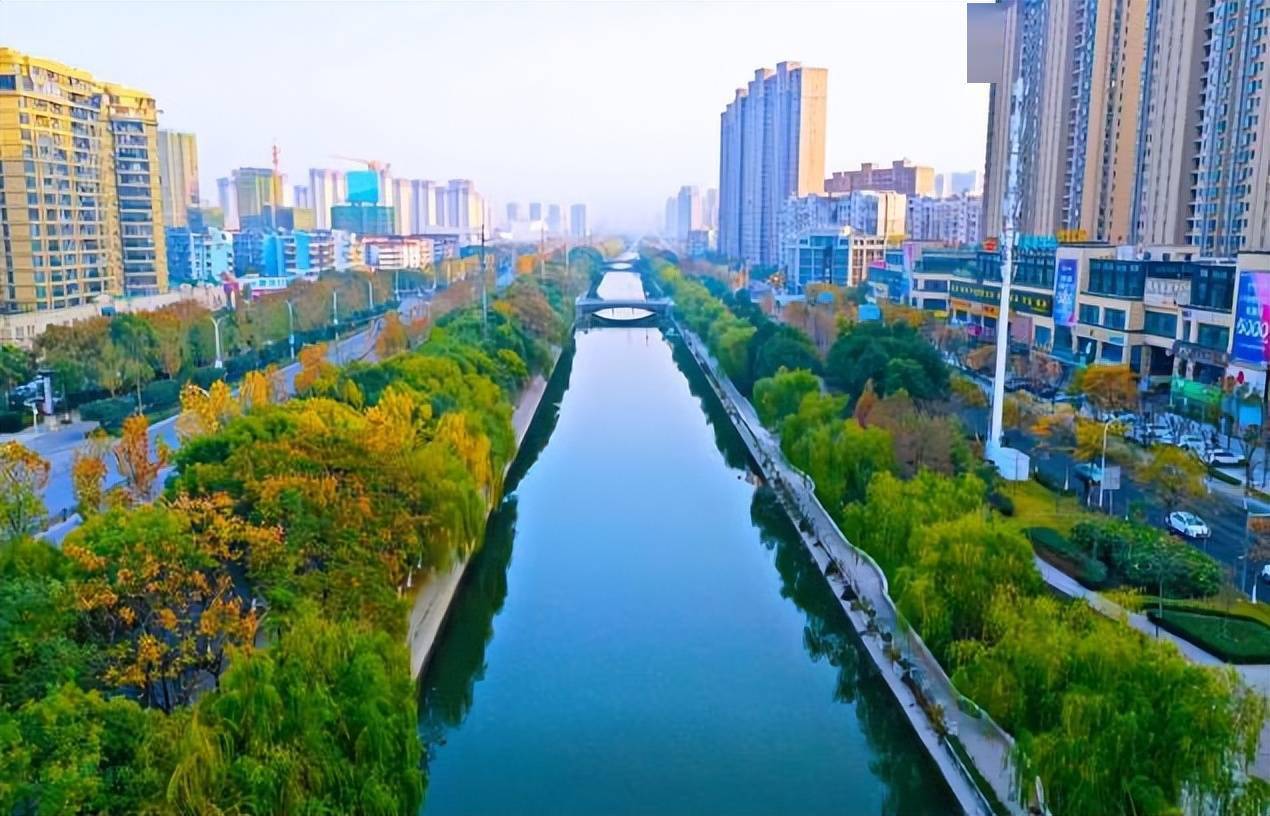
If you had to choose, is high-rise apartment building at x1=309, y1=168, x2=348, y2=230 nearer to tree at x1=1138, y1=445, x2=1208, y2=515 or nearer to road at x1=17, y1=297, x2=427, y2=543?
road at x1=17, y1=297, x2=427, y2=543

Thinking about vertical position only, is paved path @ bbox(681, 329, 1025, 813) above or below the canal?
above

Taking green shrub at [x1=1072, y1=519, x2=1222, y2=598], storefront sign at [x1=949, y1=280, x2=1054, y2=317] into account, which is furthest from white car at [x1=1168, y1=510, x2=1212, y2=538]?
storefront sign at [x1=949, y1=280, x2=1054, y2=317]

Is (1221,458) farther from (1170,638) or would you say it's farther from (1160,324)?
(1170,638)

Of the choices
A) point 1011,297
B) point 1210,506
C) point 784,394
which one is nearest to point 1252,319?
point 1210,506

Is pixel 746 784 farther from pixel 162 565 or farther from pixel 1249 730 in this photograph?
pixel 162 565

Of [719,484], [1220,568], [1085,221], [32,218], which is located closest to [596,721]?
[1220,568]
